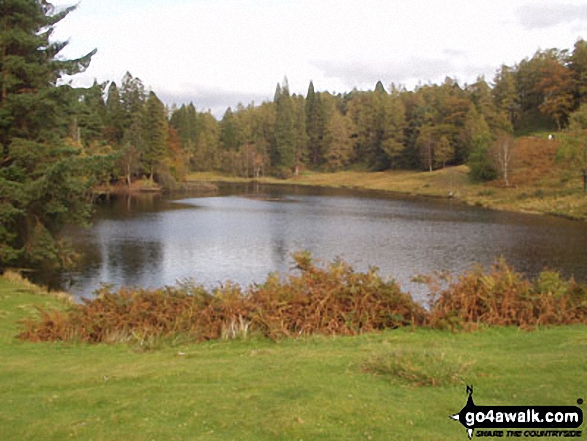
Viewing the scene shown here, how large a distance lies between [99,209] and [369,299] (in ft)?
156

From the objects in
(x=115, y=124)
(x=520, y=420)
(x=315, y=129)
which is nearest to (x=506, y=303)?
(x=520, y=420)

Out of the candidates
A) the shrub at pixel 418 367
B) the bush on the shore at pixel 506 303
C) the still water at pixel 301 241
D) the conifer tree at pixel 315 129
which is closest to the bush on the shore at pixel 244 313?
the bush on the shore at pixel 506 303

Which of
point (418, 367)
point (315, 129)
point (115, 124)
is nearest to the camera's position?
point (418, 367)

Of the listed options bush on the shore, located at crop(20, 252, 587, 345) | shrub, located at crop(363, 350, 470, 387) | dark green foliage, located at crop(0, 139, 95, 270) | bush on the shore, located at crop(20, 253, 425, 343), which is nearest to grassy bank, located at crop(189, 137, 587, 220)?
bush on the shore, located at crop(20, 252, 587, 345)

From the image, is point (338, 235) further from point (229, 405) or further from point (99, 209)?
point (229, 405)

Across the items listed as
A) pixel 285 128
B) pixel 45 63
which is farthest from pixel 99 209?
pixel 285 128

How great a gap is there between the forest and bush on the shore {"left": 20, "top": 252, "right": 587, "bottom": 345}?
10060 mm

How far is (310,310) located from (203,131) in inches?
4468

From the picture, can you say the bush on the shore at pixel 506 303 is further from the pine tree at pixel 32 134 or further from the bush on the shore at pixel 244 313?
the pine tree at pixel 32 134

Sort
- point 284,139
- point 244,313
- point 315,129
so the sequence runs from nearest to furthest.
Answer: point 244,313
point 284,139
point 315,129

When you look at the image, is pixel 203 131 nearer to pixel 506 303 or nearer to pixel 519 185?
pixel 519 185

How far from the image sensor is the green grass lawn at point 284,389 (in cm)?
538

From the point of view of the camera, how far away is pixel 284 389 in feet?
21.8

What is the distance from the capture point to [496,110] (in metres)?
90.9
